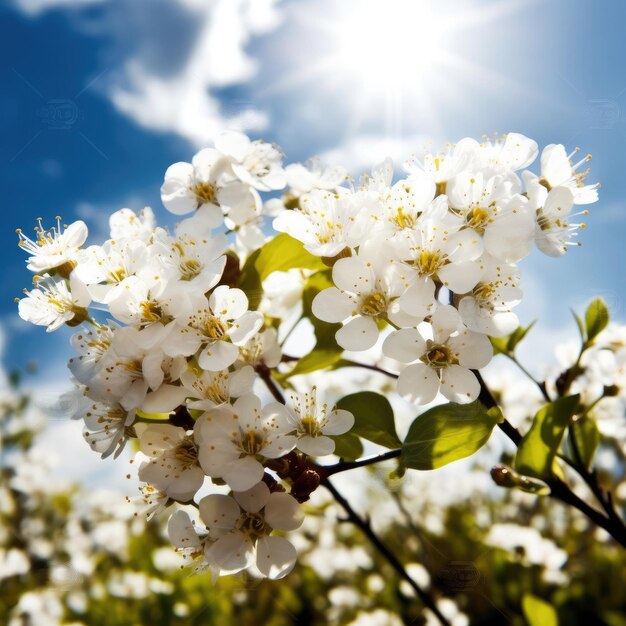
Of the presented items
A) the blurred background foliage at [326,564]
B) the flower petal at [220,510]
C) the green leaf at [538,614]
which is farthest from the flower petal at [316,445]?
the green leaf at [538,614]

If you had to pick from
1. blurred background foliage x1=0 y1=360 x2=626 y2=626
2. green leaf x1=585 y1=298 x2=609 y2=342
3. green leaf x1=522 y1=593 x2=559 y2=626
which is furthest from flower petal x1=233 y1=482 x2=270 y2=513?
green leaf x1=522 y1=593 x2=559 y2=626

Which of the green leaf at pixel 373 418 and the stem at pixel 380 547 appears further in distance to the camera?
the stem at pixel 380 547

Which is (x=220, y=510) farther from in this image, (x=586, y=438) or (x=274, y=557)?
(x=586, y=438)

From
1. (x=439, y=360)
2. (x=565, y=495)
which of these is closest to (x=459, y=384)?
(x=439, y=360)

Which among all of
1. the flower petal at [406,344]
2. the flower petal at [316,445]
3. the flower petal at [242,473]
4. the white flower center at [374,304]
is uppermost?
the white flower center at [374,304]

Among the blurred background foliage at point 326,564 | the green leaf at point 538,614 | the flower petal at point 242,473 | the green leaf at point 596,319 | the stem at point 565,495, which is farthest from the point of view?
the blurred background foliage at point 326,564

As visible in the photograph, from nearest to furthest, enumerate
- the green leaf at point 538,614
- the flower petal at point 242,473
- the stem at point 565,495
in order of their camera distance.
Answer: the flower petal at point 242,473 < the stem at point 565,495 < the green leaf at point 538,614

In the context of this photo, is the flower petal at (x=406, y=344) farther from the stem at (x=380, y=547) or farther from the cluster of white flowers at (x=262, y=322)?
the stem at (x=380, y=547)

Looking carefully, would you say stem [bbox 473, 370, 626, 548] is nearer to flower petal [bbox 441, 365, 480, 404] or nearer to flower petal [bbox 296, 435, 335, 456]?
flower petal [bbox 441, 365, 480, 404]
